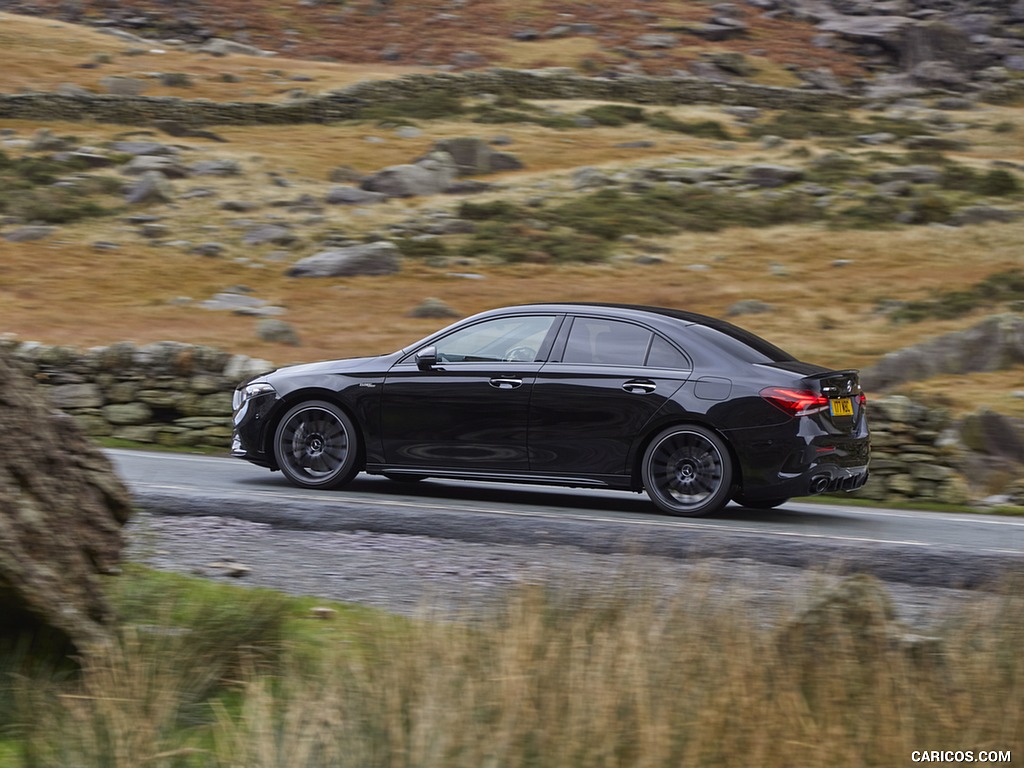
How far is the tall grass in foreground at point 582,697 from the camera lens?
13.0ft

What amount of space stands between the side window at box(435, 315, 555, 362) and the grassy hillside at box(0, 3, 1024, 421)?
746cm

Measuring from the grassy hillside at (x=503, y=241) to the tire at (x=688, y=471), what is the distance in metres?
7.03

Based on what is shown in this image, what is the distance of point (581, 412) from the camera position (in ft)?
35.9

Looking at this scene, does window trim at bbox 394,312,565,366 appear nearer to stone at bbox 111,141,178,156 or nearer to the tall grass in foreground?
the tall grass in foreground

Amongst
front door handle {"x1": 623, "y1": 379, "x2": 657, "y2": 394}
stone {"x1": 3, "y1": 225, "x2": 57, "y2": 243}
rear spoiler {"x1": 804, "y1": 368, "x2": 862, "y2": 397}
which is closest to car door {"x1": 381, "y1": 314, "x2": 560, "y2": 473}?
front door handle {"x1": 623, "y1": 379, "x2": 657, "y2": 394}

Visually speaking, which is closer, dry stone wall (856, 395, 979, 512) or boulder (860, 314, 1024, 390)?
dry stone wall (856, 395, 979, 512)

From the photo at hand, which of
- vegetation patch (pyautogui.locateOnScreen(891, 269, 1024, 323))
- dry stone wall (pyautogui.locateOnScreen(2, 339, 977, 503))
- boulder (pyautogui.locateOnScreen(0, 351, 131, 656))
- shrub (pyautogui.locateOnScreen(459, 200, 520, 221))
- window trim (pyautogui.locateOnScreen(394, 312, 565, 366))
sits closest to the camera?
boulder (pyautogui.locateOnScreen(0, 351, 131, 656))

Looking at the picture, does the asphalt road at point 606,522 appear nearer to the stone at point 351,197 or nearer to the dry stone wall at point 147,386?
the dry stone wall at point 147,386

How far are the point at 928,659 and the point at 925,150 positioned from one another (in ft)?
140

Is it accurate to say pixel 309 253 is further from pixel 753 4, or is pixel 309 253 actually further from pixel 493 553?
pixel 753 4

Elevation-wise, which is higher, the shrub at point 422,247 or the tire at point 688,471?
the shrub at point 422,247

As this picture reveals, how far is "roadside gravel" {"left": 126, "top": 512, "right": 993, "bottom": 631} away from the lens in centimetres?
719

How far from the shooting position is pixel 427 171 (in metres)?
37.9

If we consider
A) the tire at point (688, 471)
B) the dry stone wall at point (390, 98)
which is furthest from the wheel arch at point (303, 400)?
the dry stone wall at point (390, 98)
